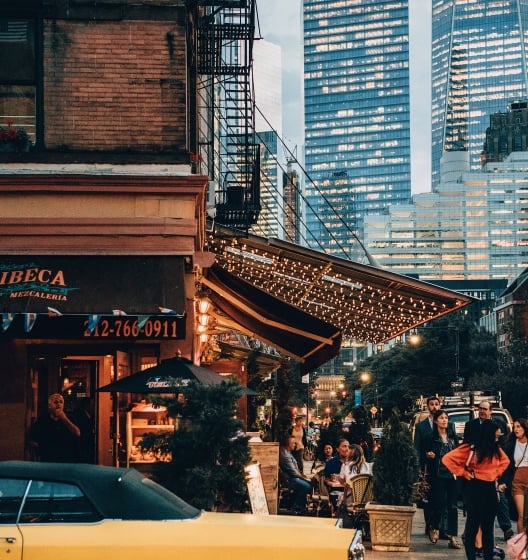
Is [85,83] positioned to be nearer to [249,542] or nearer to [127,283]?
[127,283]

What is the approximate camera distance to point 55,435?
38.6ft

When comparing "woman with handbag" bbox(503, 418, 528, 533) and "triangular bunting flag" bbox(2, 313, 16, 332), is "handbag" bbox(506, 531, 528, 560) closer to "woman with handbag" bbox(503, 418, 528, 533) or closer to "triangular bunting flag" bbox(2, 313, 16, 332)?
"woman with handbag" bbox(503, 418, 528, 533)

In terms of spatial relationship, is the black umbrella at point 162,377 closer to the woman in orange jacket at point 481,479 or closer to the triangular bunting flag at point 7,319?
the triangular bunting flag at point 7,319

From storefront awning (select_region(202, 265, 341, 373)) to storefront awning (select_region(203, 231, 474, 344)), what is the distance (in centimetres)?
15

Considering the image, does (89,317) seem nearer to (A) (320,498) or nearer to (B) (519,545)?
(A) (320,498)

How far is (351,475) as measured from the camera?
13750 millimetres

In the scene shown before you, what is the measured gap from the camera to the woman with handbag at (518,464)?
42.3ft

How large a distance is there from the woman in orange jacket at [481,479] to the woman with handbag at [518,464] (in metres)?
1.71

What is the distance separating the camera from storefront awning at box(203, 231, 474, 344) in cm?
1576

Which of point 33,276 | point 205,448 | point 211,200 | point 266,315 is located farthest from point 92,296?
point 211,200

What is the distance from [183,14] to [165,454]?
6.59 meters

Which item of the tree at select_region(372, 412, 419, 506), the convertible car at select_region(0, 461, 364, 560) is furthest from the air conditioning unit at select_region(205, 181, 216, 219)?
the convertible car at select_region(0, 461, 364, 560)

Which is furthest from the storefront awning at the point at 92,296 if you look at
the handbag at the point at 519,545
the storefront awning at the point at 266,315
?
the handbag at the point at 519,545

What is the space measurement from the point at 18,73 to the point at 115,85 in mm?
1341
